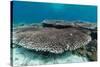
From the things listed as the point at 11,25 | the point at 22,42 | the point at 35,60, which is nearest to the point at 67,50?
the point at 35,60

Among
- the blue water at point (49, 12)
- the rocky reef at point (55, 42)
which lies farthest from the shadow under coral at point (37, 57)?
the blue water at point (49, 12)

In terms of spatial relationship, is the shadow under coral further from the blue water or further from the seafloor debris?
the blue water

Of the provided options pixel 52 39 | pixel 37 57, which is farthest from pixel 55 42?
pixel 37 57

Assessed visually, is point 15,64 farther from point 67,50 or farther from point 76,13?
point 76,13

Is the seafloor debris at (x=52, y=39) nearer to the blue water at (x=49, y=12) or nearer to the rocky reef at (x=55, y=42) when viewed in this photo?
the rocky reef at (x=55, y=42)

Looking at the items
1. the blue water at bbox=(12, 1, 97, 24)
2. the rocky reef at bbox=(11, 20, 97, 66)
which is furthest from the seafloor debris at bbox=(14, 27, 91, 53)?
the blue water at bbox=(12, 1, 97, 24)

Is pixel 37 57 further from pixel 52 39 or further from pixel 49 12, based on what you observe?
pixel 49 12
